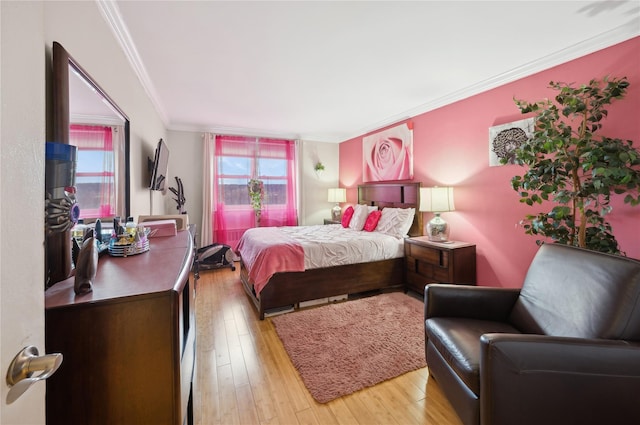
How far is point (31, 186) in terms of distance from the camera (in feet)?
1.80

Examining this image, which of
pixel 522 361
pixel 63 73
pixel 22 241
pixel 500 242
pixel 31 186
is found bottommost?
pixel 522 361

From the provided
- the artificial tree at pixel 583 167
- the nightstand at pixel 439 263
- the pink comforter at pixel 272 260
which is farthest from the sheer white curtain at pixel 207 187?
the artificial tree at pixel 583 167

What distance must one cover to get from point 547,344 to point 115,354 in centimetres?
163

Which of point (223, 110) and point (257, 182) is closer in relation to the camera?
point (223, 110)

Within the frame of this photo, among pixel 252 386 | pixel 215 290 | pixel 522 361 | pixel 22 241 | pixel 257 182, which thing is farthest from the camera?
pixel 257 182

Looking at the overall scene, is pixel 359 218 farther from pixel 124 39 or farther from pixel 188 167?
pixel 124 39

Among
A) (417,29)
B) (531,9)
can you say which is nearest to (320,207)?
(417,29)

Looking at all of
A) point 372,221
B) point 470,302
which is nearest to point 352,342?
point 470,302

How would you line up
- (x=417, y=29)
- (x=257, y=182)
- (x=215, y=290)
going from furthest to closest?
(x=257, y=182) < (x=215, y=290) < (x=417, y=29)

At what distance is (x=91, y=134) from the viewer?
138 centimetres

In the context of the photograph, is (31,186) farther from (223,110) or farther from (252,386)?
(223,110)

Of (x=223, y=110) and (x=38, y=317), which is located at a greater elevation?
(x=223, y=110)

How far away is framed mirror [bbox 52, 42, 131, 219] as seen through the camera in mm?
1065

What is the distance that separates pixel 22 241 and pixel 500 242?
345 cm
